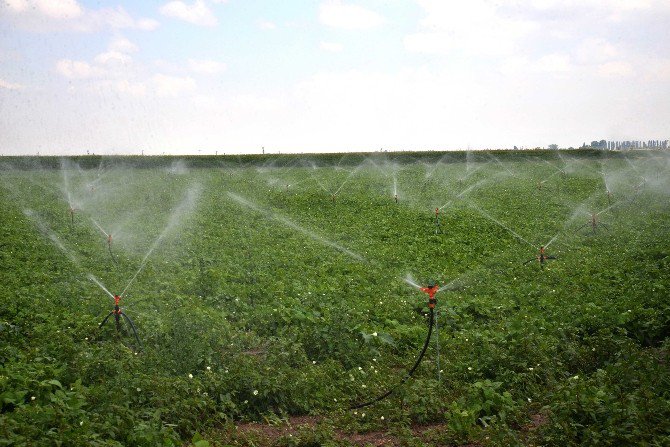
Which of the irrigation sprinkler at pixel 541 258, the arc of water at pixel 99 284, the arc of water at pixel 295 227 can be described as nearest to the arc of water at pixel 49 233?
the arc of water at pixel 99 284

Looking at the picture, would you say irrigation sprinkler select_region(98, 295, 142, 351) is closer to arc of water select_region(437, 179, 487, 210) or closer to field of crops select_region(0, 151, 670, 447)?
field of crops select_region(0, 151, 670, 447)

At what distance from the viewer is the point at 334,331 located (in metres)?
8.71

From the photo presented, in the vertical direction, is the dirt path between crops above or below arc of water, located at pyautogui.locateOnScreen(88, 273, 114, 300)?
below

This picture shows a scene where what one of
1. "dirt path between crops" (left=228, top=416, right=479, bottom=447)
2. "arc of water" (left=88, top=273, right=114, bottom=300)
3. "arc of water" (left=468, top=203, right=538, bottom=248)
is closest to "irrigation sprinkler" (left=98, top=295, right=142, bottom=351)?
"arc of water" (left=88, top=273, right=114, bottom=300)

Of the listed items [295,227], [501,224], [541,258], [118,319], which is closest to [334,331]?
[118,319]

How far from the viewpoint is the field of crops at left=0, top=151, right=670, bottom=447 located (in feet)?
19.2

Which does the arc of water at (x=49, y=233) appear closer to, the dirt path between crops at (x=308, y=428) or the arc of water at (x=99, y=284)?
the arc of water at (x=99, y=284)

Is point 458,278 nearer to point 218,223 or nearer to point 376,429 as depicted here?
point 376,429

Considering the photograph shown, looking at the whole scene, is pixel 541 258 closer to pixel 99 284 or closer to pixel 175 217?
pixel 99 284

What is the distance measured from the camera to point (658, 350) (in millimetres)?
7531

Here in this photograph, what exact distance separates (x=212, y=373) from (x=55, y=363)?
1.91m

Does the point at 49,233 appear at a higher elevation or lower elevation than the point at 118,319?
higher

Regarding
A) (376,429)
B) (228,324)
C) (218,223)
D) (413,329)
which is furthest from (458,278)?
(218,223)

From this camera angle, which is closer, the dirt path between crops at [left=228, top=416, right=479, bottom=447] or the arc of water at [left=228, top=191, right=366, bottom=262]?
the dirt path between crops at [left=228, top=416, right=479, bottom=447]
